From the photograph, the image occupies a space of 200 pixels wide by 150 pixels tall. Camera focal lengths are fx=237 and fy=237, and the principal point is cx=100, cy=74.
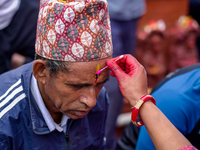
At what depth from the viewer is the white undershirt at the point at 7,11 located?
2160 millimetres

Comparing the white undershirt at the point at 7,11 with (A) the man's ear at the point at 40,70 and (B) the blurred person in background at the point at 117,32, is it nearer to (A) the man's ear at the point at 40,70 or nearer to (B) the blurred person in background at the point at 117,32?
(A) the man's ear at the point at 40,70

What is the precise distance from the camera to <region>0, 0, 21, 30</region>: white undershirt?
7.09 feet

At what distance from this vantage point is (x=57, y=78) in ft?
4.77

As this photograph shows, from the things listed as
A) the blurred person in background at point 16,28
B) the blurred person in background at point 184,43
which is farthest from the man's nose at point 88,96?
the blurred person in background at point 184,43

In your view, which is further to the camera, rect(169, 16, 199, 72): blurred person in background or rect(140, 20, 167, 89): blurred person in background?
rect(169, 16, 199, 72): blurred person in background

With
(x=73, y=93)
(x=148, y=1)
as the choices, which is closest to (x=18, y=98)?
(x=73, y=93)

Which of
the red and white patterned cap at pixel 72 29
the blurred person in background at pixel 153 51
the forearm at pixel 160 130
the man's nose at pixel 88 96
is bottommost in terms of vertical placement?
the blurred person in background at pixel 153 51

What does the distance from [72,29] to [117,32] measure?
1986 millimetres

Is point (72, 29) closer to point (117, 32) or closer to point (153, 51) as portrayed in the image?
point (117, 32)

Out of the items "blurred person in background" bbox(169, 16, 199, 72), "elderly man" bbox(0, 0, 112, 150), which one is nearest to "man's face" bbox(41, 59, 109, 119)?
"elderly man" bbox(0, 0, 112, 150)

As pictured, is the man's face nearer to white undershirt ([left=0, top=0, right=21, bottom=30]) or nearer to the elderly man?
the elderly man

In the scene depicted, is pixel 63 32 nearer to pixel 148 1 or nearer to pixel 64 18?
pixel 64 18

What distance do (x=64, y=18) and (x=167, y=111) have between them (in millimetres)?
1054

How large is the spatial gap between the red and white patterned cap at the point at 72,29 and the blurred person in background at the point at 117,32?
1722 millimetres
